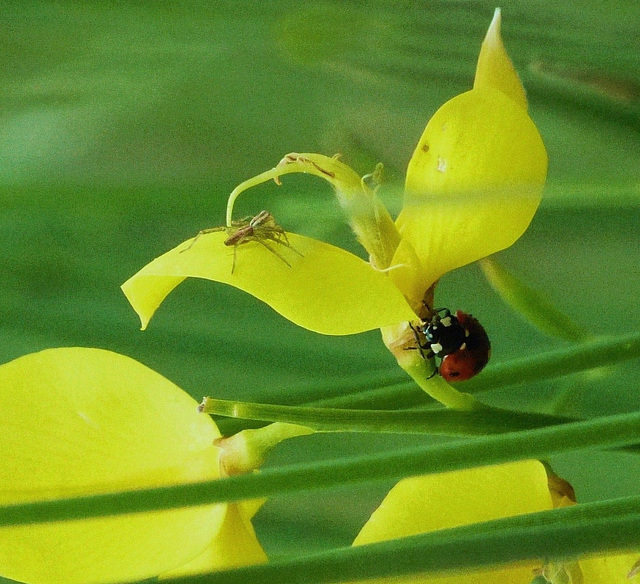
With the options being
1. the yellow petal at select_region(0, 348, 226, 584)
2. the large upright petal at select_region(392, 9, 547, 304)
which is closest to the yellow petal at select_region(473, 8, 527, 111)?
the large upright petal at select_region(392, 9, 547, 304)

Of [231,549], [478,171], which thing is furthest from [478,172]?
[231,549]

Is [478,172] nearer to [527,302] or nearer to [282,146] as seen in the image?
[527,302]

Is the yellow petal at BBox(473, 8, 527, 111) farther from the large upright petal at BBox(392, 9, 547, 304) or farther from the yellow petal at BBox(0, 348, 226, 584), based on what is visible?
the yellow petal at BBox(0, 348, 226, 584)

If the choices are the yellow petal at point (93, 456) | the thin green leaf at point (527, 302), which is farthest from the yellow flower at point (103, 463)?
the thin green leaf at point (527, 302)

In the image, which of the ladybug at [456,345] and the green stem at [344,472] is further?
the ladybug at [456,345]

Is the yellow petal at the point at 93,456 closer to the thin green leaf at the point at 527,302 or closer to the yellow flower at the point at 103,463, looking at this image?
the yellow flower at the point at 103,463

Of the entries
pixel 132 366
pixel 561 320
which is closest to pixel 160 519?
pixel 132 366
